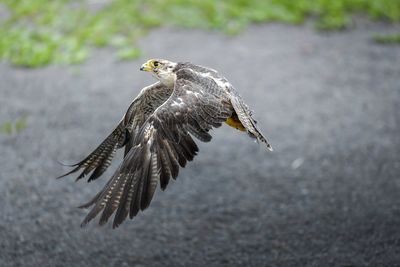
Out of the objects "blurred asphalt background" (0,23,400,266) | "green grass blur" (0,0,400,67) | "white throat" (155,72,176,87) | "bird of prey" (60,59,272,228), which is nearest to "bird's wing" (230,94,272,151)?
"bird of prey" (60,59,272,228)

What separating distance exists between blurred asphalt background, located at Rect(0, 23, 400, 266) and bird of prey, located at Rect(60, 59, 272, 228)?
1178 mm

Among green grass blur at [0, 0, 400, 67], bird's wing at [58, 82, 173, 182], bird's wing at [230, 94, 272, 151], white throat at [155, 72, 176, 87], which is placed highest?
white throat at [155, 72, 176, 87]

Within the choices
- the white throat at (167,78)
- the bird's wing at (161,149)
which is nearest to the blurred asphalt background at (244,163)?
the bird's wing at (161,149)

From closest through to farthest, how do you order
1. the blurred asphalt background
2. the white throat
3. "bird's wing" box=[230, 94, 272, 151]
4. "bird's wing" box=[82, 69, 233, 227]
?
"bird's wing" box=[82, 69, 233, 227] → "bird's wing" box=[230, 94, 272, 151] → the white throat → the blurred asphalt background

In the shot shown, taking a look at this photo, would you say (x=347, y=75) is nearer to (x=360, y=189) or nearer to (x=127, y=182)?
(x=360, y=189)

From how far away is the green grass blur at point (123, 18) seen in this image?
425 inches

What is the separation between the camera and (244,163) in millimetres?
8055

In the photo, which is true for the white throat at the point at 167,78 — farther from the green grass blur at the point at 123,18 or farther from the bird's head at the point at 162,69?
the green grass blur at the point at 123,18

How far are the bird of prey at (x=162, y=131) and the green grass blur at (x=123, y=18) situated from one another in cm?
505

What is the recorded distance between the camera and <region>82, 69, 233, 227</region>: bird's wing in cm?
471

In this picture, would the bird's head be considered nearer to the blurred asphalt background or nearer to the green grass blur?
the blurred asphalt background

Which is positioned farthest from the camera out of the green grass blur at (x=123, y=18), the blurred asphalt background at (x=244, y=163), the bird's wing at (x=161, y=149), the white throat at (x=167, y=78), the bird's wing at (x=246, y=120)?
the green grass blur at (x=123, y=18)

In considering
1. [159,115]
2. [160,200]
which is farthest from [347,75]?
[159,115]

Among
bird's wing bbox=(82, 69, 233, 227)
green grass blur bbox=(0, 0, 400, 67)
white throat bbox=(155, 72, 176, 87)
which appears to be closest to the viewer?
bird's wing bbox=(82, 69, 233, 227)
